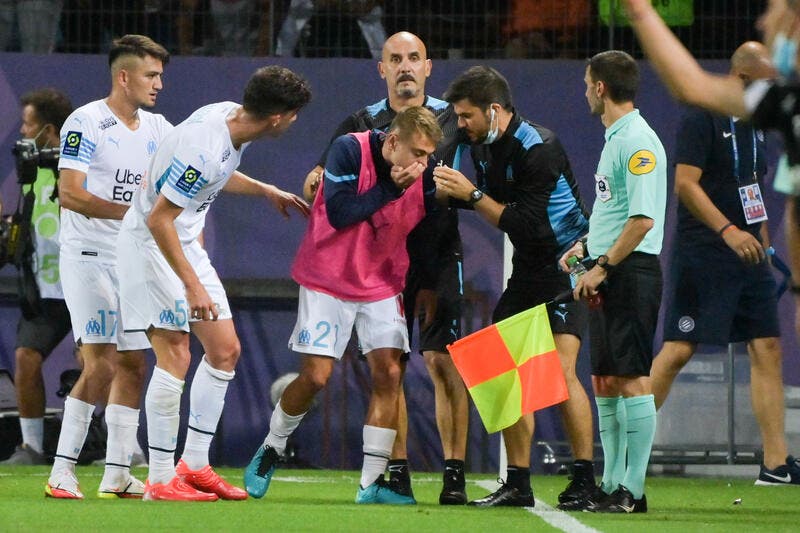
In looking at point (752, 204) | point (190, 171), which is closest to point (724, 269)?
point (752, 204)

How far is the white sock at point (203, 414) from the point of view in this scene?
6.97 meters

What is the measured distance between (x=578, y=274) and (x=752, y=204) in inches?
79.9

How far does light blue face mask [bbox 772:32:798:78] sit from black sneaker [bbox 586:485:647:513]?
9.48 ft

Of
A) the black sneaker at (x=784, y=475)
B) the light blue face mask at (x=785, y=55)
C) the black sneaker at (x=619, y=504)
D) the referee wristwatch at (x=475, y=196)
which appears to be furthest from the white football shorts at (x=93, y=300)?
the light blue face mask at (x=785, y=55)

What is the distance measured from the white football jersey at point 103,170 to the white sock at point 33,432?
105 inches

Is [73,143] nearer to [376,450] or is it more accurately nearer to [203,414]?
[203,414]

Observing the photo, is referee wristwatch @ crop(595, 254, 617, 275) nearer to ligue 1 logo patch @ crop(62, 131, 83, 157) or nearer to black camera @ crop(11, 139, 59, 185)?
ligue 1 logo patch @ crop(62, 131, 83, 157)

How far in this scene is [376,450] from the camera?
6930 millimetres

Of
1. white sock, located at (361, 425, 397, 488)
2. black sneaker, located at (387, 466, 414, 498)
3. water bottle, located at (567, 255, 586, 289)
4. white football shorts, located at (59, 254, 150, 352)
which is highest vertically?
water bottle, located at (567, 255, 586, 289)

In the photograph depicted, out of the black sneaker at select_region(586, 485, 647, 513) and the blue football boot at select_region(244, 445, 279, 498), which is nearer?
the black sneaker at select_region(586, 485, 647, 513)

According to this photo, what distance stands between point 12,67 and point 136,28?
3.03ft

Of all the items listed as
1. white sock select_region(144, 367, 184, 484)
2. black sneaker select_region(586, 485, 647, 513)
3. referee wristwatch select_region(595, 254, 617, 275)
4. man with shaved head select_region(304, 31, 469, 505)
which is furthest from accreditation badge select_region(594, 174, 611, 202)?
white sock select_region(144, 367, 184, 484)

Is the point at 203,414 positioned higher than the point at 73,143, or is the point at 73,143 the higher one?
the point at 73,143

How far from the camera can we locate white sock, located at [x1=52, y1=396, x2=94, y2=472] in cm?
727
